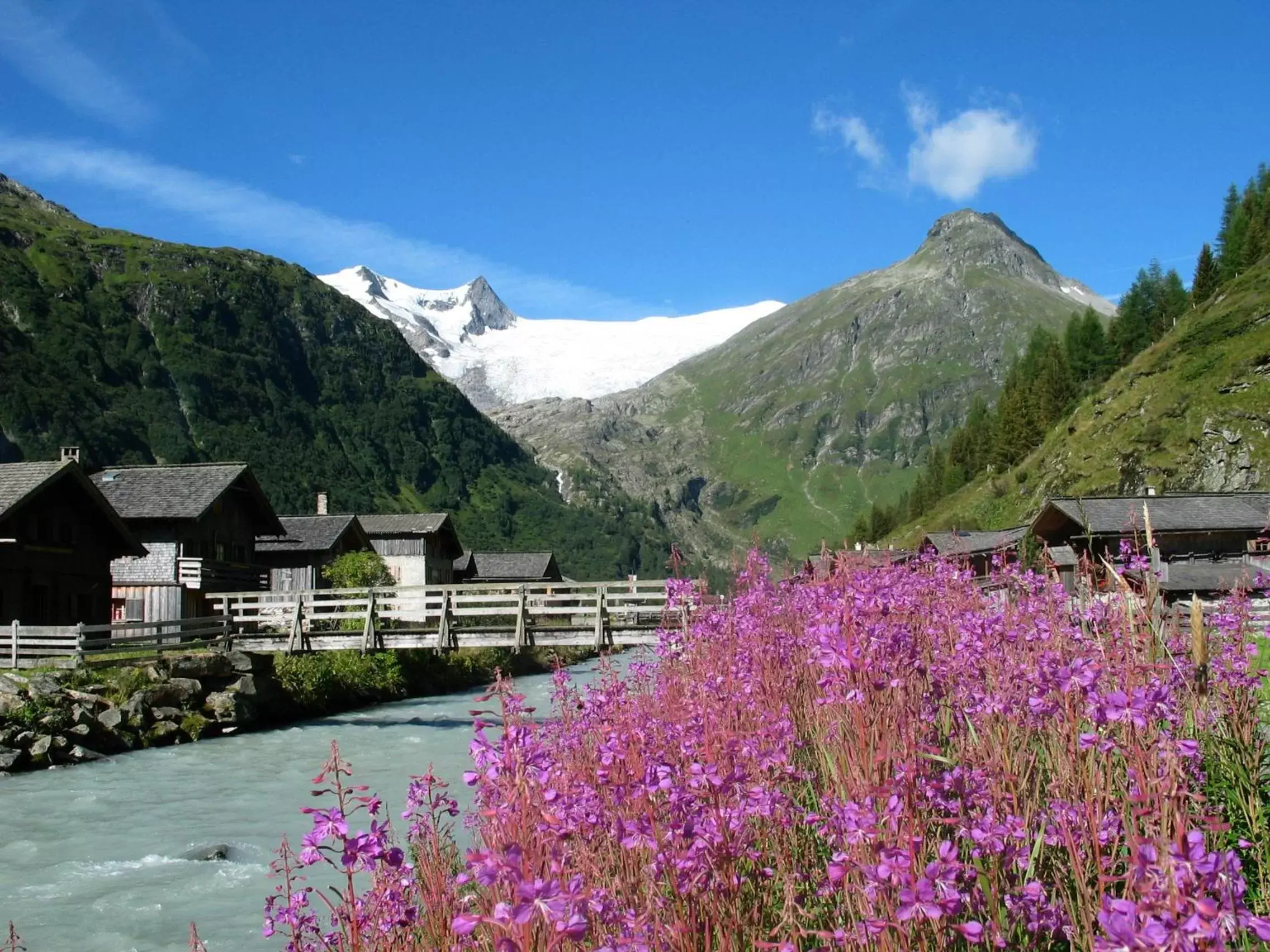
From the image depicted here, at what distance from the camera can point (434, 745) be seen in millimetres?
24516

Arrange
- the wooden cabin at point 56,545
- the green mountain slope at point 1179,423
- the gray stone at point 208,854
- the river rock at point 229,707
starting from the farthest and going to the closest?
the green mountain slope at point 1179,423
the wooden cabin at point 56,545
the river rock at point 229,707
the gray stone at point 208,854

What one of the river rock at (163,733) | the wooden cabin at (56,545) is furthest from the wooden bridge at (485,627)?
the wooden cabin at (56,545)

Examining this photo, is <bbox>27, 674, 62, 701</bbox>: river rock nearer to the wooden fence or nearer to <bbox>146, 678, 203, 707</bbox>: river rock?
the wooden fence

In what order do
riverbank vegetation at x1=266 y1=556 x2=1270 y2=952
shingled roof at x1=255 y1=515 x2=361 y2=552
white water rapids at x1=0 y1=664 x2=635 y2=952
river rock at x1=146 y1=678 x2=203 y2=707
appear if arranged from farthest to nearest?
1. shingled roof at x1=255 y1=515 x2=361 y2=552
2. river rock at x1=146 y1=678 x2=203 y2=707
3. white water rapids at x1=0 y1=664 x2=635 y2=952
4. riverbank vegetation at x1=266 y1=556 x2=1270 y2=952

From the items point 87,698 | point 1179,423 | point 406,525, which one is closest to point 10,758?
point 87,698

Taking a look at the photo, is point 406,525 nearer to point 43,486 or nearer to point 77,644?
point 43,486

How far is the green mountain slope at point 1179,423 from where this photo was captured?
65562mm

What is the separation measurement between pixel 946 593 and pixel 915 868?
4.92 meters

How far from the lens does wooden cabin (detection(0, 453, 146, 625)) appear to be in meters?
32.5

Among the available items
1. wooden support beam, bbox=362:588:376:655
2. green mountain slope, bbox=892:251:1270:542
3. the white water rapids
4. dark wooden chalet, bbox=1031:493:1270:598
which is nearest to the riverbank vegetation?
the white water rapids

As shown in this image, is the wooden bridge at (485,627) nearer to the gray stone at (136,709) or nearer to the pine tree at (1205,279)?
the gray stone at (136,709)

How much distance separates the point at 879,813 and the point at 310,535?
6075cm

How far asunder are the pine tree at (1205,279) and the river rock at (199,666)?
98.9m

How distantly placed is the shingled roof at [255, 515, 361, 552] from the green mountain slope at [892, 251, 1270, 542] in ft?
161
